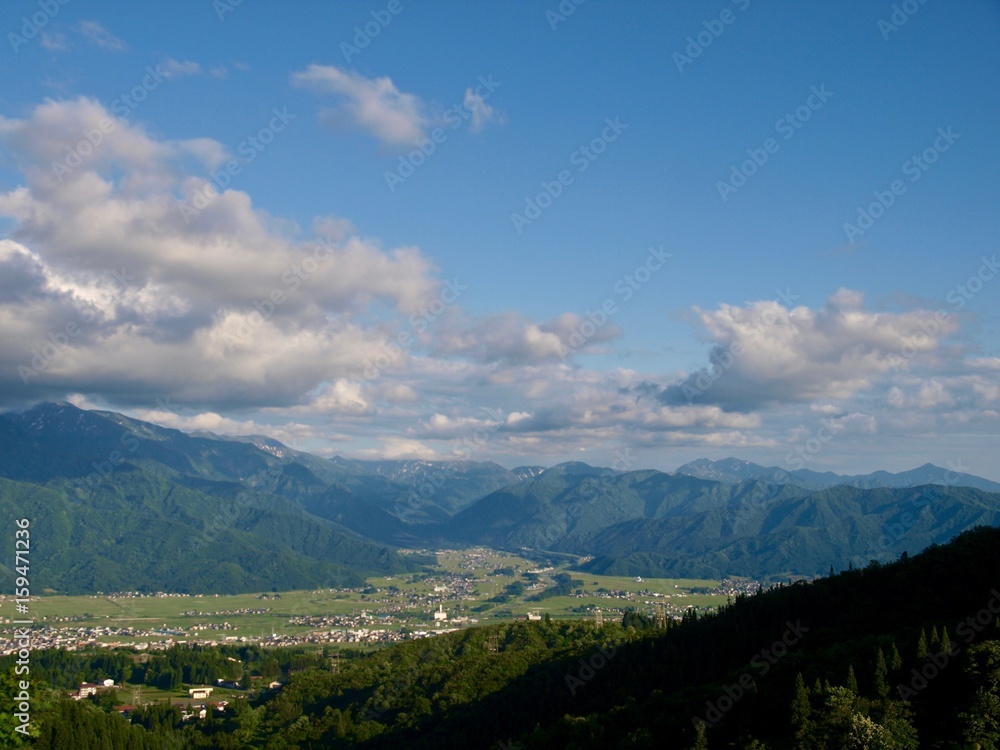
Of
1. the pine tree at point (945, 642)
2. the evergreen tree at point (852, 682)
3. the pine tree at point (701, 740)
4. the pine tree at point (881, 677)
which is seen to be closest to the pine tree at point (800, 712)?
the evergreen tree at point (852, 682)

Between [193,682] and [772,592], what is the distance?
116m

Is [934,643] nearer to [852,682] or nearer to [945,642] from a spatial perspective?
[945,642]

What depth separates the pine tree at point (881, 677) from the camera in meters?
57.2

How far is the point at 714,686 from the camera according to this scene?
227 feet

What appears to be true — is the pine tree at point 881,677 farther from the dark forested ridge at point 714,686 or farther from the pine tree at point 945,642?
the pine tree at point 945,642

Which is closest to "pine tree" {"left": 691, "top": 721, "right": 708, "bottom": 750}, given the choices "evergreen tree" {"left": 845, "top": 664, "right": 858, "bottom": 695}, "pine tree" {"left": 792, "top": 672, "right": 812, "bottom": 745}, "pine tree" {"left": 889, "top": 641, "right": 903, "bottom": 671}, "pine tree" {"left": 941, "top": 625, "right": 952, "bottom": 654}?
"pine tree" {"left": 792, "top": 672, "right": 812, "bottom": 745}

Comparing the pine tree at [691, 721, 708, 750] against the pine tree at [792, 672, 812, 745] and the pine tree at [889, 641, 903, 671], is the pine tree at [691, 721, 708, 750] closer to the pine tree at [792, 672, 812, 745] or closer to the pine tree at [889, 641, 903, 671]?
the pine tree at [792, 672, 812, 745]

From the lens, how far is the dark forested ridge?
55.4 meters

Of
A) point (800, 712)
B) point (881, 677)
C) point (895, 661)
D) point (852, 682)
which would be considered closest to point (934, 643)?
point (895, 661)

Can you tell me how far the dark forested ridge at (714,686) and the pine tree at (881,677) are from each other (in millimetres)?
130

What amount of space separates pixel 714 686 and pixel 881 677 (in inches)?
592

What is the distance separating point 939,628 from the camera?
219 ft

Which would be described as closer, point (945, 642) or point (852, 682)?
point (852, 682)

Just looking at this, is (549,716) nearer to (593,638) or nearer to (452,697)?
(452,697)
